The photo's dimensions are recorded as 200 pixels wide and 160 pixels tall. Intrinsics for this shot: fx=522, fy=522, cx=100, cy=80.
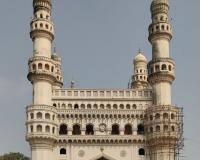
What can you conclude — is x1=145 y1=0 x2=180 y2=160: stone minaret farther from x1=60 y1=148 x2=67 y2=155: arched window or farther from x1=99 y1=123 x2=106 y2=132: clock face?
x1=60 y1=148 x2=67 y2=155: arched window

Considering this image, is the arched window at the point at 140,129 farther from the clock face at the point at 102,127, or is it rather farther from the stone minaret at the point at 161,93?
the clock face at the point at 102,127

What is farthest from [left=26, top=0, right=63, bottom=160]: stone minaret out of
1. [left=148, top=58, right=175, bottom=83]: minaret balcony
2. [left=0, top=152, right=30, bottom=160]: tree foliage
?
[left=0, top=152, right=30, bottom=160]: tree foliage

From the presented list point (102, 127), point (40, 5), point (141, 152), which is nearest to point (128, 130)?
point (141, 152)

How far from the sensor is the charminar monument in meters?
51.5

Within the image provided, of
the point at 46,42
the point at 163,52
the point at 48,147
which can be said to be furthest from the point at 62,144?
the point at 163,52

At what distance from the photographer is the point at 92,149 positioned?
173 feet

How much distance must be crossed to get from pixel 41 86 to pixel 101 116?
6836 millimetres

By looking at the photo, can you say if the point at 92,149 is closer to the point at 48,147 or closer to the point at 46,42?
the point at 48,147

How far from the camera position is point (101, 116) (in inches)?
2104

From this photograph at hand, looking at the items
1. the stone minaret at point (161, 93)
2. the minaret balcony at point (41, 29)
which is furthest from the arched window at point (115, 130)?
the minaret balcony at point (41, 29)

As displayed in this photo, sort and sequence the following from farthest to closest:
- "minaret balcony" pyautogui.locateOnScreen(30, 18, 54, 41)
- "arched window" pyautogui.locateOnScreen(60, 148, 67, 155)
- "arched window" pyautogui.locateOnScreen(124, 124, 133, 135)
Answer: "minaret balcony" pyautogui.locateOnScreen(30, 18, 54, 41)
"arched window" pyautogui.locateOnScreen(124, 124, 133, 135)
"arched window" pyautogui.locateOnScreen(60, 148, 67, 155)

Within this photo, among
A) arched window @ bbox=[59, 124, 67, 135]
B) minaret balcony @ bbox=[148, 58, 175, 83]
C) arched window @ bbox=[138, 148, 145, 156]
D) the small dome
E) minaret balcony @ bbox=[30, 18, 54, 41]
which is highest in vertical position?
the small dome

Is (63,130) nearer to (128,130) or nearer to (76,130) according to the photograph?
(76,130)

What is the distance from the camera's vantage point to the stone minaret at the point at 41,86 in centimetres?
5081
